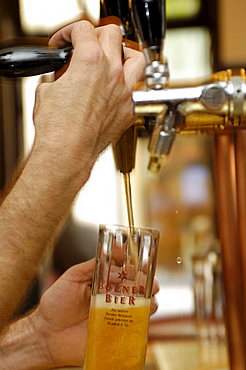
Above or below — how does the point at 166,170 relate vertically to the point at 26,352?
above

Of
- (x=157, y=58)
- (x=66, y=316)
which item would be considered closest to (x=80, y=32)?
(x=157, y=58)

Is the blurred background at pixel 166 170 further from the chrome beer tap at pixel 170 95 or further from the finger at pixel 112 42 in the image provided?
the chrome beer tap at pixel 170 95

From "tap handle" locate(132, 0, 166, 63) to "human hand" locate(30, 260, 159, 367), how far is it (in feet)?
1.28

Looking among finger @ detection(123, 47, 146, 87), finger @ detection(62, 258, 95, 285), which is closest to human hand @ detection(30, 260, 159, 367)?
finger @ detection(62, 258, 95, 285)

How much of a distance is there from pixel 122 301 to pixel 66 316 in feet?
0.97

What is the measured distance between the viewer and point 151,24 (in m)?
0.49

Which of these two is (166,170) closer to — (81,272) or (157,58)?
(81,272)

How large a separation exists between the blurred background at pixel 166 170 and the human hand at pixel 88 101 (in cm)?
173

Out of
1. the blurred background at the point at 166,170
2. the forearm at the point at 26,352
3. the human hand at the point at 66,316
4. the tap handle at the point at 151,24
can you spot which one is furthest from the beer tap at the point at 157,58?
the blurred background at the point at 166,170

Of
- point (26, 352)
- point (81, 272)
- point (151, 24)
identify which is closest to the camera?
point (151, 24)

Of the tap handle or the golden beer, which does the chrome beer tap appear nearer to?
the tap handle

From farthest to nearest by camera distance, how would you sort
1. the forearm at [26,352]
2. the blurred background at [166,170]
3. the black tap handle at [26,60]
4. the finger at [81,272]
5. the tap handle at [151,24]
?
the blurred background at [166,170], the forearm at [26,352], the finger at [81,272], the black tap handle at [26,60], the tap handle at [151,24]

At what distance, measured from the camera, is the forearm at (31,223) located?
64 cm

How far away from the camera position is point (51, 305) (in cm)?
90
